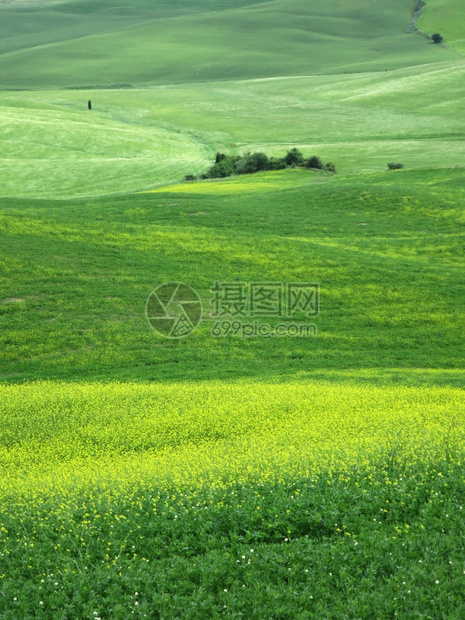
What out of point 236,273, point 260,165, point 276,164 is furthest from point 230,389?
point 260,165

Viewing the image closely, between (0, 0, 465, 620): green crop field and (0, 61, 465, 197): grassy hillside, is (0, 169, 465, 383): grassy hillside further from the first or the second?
(0, 61, 465, 197): grassy hillside

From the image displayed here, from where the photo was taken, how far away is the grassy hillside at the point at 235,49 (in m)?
138

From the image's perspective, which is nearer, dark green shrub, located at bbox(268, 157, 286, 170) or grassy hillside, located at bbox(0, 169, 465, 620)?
grassy hillside, located at bbox(0, 169, 465, 620)

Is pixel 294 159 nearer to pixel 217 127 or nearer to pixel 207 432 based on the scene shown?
pixel 217 127

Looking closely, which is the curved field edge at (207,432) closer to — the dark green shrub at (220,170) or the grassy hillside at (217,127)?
the grassy hillside at (217,127)

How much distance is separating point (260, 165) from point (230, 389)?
44.3 metres

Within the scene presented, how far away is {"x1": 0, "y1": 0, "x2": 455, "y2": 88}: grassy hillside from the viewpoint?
138 meters

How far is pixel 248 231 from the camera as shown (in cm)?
4034

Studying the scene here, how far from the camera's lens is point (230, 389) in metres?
20.6

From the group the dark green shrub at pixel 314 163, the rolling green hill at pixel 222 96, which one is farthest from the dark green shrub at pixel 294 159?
the rolling green hill at pixel 222 96

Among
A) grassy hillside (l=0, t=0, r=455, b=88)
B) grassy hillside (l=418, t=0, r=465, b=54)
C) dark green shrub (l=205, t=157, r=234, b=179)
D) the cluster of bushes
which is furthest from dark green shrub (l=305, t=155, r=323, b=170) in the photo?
grassy hillside (l=418, t=0, r=465, b=54)

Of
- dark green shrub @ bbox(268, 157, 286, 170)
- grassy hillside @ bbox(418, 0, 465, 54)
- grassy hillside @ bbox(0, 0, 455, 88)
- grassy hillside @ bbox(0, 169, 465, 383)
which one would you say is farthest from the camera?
grassy hillside @ bbox(418, 0, 465, 54)

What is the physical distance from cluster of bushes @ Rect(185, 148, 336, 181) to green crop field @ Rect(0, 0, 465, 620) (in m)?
1.96

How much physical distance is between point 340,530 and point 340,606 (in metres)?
1.73
